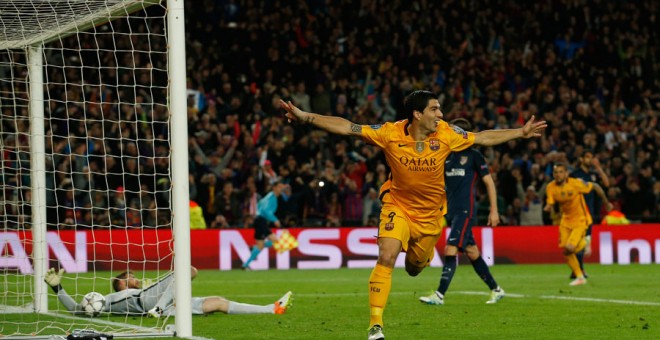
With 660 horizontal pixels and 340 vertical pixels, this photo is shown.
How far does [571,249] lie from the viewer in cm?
1778

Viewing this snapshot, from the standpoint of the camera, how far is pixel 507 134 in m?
9.62

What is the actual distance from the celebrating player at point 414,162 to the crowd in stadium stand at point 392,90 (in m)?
12.8

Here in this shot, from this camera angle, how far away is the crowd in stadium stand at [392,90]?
23.9 m

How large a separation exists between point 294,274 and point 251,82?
714cm

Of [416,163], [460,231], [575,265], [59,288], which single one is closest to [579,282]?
[575,265]

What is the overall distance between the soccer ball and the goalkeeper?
0.08 meters

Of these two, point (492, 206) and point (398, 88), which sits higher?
point (398, 88)

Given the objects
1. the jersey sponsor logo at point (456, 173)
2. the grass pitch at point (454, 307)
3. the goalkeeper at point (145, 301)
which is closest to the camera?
the grass pitch at point (454, 307)

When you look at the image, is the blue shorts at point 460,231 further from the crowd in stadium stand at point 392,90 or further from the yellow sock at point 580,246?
the crowd in stadium stand at point 392,90

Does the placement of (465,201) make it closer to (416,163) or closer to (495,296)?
(495,296)

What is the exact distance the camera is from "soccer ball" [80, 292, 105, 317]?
38.7 feet

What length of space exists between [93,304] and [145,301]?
59 cm

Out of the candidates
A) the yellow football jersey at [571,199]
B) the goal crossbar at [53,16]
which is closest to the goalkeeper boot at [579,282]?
the yellow football jersey at [571,199]

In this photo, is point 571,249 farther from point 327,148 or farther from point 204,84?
point 204,84
